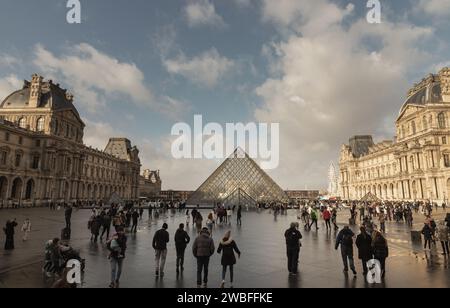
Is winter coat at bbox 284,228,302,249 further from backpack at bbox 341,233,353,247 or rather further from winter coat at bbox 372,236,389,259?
winter coat at bbox 372,236,389,259

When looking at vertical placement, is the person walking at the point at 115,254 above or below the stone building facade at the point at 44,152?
below

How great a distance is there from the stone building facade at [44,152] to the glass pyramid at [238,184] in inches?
888

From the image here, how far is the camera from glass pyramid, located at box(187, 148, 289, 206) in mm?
36906

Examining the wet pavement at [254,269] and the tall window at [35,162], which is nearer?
the wet pavement at [254,269]

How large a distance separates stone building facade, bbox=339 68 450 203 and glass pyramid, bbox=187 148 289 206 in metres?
22.1

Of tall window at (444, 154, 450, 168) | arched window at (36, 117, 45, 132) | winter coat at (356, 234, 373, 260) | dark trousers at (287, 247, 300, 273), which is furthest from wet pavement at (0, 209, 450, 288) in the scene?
arched window at (36, 117, 45, 132)

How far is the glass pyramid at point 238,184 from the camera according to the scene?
36.9 metres

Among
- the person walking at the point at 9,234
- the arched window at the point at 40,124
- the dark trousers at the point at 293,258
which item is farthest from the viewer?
the arched window at the point at 40,124

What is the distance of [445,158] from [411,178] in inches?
212

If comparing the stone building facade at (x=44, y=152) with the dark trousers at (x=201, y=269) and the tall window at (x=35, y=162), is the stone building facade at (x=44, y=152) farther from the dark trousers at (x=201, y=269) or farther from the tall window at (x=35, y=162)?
the dark trousers at (x=201, y=269)

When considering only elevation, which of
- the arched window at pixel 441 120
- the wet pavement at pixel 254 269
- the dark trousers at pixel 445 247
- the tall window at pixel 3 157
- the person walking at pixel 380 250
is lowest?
the wet pavement at pixel 254 269

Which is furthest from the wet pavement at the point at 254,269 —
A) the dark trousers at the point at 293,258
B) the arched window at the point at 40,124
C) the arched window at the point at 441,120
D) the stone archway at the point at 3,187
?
the arched window at the point at 441,120
